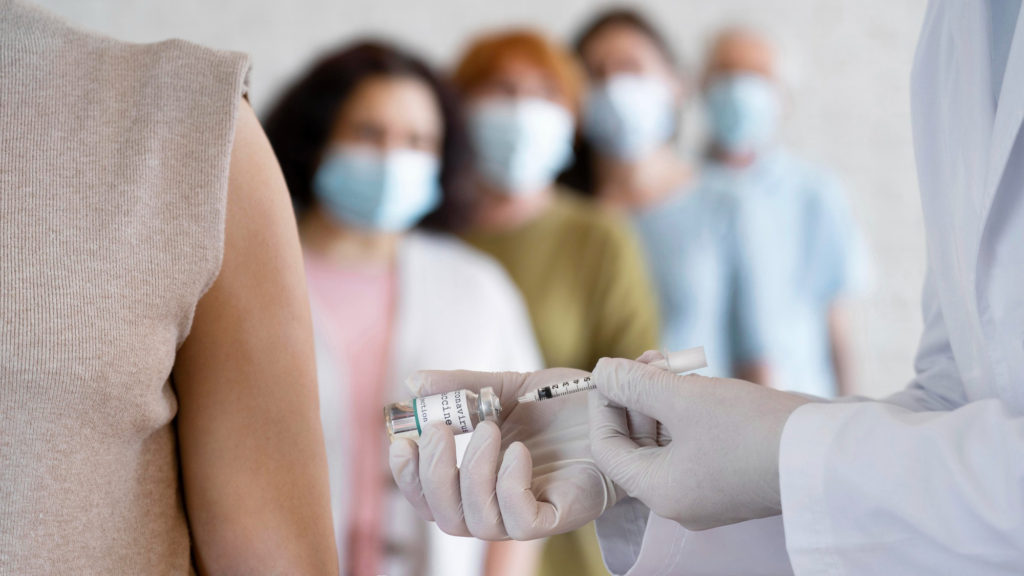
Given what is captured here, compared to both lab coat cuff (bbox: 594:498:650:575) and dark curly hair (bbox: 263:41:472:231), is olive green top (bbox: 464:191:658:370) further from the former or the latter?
lab coat cuff (bbox: 594:498:650:575)

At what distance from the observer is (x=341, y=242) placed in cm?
220

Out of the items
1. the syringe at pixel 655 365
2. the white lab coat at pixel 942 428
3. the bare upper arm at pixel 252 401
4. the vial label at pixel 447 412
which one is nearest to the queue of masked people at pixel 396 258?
the bare upper arm at pixel 252 401

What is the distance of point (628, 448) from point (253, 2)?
2883 mm

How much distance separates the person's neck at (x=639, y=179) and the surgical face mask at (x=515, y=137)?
0.33 m

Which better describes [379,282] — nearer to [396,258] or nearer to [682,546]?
[396,258]

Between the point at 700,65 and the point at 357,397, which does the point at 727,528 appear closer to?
the point at 357,397

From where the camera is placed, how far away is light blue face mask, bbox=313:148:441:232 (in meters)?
2.10

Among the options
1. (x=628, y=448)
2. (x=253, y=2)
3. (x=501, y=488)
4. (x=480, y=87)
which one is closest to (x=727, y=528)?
(x=628, y=448)

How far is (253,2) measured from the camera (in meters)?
3.29

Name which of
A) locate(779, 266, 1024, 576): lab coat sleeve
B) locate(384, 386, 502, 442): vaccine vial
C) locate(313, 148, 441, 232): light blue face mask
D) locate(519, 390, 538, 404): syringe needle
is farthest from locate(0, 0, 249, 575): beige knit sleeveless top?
locate(313, 148, 441, 232): light blue face mask

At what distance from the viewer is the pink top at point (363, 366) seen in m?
1.97

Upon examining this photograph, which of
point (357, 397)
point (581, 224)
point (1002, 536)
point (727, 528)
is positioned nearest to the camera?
point (1002, 536)

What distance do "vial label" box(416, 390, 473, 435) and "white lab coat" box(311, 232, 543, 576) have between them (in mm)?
1110

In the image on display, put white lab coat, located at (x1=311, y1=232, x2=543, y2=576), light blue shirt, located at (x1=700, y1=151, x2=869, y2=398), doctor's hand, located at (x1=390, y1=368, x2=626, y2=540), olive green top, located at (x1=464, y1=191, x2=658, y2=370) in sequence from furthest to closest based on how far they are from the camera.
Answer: light blue shirt, located at (x1=700, y1=151, x2=869, y2=398) < olive green top, located at (x1=464, y1=191, x2=658, y2=370) < white lab coat, located at (x1=311, y1=232, x2=543, y2=576) < doctor's hand, located at (x1=390, y1=368, x2=626, y2=540)
